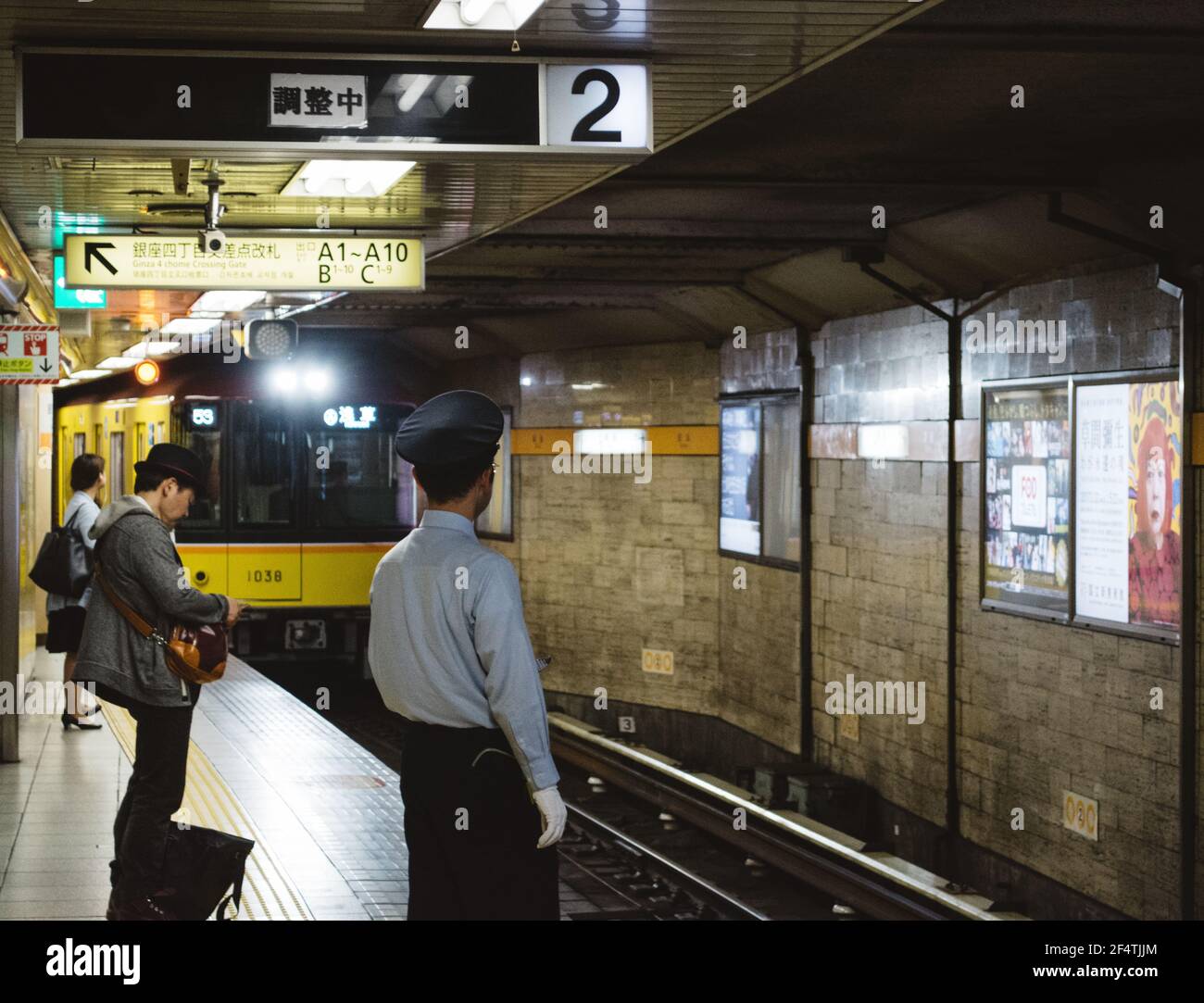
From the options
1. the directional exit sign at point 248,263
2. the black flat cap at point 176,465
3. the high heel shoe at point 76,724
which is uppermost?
the directional exit sign at point 248,263

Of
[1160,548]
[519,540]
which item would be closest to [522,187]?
[1160,548]

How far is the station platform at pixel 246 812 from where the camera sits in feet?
23.3

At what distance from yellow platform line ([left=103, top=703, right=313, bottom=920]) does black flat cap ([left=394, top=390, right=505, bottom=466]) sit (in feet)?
11.4

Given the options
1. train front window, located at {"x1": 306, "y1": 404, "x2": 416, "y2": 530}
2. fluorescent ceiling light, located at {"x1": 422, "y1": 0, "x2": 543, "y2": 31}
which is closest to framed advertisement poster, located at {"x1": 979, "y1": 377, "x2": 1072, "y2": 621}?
fluorescent ceiling light, located at {"x1": 422, "y1": 0, "x2": 543, "y2": 31}

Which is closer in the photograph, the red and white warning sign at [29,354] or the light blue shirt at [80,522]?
the red and white warning sign at [29,354]

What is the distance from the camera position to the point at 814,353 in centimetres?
1357

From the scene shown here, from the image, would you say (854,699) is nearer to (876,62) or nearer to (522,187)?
(522,187)

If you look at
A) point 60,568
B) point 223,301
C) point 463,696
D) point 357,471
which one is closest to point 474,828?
point 463,696

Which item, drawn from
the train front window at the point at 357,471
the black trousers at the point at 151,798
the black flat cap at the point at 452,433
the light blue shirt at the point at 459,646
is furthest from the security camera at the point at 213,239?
the train front window at the point at 357,471

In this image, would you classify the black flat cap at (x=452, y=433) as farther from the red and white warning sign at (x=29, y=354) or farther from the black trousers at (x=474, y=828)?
the red and white warning sign at (x=29, y=354)

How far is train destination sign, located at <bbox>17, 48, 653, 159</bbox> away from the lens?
514 cm

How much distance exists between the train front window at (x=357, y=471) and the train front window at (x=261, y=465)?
264 mm

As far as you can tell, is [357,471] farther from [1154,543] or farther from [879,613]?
[1154,543]

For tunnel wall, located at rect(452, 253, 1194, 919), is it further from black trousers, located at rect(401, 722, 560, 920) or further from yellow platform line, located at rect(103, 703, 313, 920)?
black trousers, located at rect(401, 722, 560, 920)
